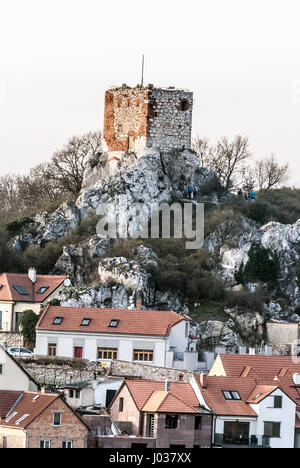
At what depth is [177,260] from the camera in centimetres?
10150

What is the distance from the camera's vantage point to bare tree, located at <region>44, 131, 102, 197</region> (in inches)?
4473

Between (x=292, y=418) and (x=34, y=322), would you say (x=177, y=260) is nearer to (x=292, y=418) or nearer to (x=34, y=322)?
(x=34, y=322)

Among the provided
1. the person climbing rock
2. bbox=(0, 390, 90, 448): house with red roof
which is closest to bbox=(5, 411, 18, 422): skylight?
bbox=(0, 390, 90, 448): house with red roof

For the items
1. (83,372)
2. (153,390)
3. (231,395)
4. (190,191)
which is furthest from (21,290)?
(231,395)

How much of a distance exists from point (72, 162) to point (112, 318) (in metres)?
23.2

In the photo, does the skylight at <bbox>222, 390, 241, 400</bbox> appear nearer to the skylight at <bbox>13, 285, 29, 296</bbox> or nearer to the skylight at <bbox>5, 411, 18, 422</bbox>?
the skylight at <bbox>5, 411, 18, 422</bbox>

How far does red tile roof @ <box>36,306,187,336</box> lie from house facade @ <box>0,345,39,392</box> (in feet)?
31.5

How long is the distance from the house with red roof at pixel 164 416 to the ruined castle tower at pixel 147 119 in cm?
3065

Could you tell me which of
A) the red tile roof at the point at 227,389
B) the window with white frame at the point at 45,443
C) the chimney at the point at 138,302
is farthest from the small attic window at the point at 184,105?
the window with white frame at the point at 45,443

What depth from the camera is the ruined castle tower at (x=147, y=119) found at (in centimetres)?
10862

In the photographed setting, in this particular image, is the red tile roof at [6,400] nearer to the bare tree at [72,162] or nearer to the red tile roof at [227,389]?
the red tile roof at [227,389]

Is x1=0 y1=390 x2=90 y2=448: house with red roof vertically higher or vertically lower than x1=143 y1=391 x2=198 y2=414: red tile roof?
lower

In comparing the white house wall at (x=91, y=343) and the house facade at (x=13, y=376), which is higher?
the white house wall at (x=91, y=343)

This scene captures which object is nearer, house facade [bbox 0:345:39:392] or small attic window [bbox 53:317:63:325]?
house facade [bbox 0:345:39:392]
